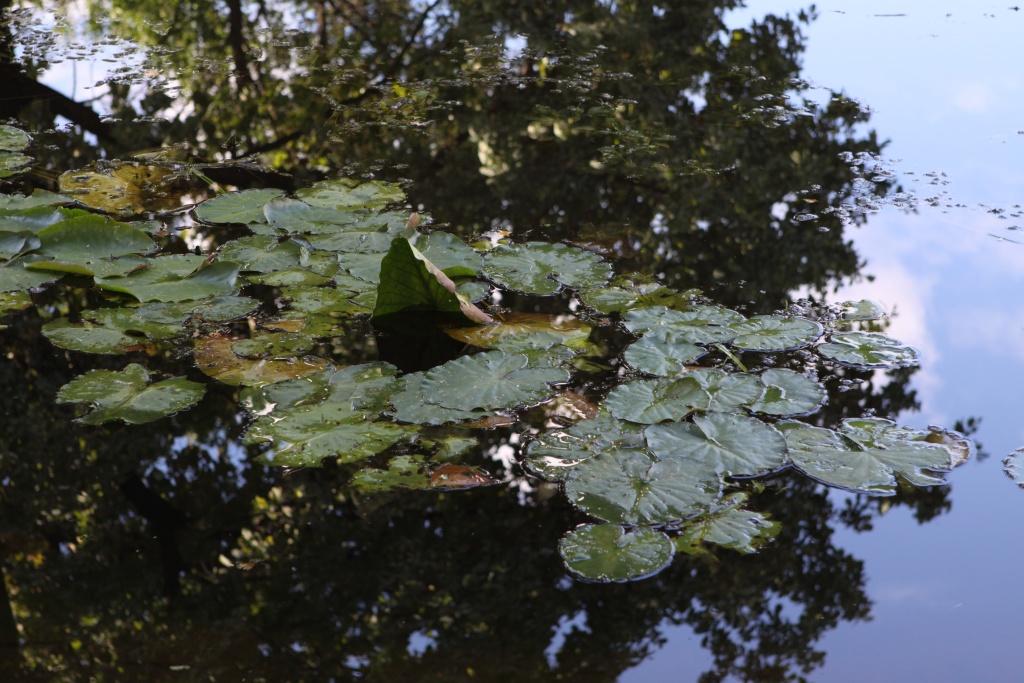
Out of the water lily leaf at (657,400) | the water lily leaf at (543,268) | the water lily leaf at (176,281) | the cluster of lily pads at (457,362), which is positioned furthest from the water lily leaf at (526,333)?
the water lily leaf at (176,281)

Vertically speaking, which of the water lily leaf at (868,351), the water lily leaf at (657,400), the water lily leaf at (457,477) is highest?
the water lily leaf at (868,351)

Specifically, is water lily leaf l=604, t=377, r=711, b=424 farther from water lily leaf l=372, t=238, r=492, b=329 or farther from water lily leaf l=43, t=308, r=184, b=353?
water lily leaf l=43, t=308, r=184, b=353

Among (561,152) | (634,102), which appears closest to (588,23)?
(634,102)

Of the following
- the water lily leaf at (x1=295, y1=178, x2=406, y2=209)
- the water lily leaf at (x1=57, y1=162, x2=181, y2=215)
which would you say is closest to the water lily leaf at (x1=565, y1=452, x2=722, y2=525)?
the water lily leaf at (x1=295, y1=178, x2=406, y2=209)

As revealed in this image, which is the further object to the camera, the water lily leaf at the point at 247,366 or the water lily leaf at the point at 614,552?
the water lily leaf at the point at 247,366

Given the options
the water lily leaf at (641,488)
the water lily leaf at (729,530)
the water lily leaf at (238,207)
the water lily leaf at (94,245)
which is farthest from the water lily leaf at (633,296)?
the water lily leaf at (94,245)

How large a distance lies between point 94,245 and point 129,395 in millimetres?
696

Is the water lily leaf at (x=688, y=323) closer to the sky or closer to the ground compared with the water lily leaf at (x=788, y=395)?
closer to the sky

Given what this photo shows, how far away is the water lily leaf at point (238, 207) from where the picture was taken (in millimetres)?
2548

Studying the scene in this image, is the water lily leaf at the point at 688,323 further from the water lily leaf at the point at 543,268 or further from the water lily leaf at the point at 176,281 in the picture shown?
the water lily leaf at the point at 176,281

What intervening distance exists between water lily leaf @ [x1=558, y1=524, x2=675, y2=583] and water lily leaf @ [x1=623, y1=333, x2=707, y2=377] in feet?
1.58

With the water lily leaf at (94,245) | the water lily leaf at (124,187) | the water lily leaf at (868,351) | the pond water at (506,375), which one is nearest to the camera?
the pond water at (506,375)

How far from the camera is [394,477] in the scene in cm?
160

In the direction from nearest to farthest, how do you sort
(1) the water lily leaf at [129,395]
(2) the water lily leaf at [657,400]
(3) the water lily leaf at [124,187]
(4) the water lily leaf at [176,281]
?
(2) the water lily leaf at [657,400]
(1) the water lily leaf at [129,395]
(4) the water lily leaf at [176,281]
(3) the water lily leaf at [124,187]
